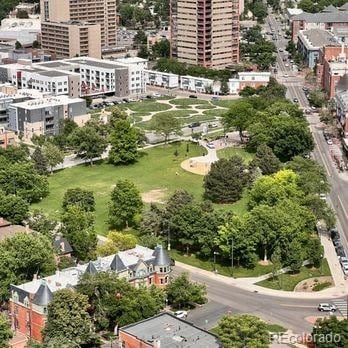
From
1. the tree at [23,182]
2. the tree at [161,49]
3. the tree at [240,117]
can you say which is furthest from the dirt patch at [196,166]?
the tree at [161,49]

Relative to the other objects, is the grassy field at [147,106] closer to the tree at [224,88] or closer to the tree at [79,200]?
the tree at [224,88]

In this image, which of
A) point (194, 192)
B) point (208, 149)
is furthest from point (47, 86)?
point (194, 192)

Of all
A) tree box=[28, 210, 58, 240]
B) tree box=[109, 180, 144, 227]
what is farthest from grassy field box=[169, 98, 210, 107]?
tree box=[28, 210, 58, 240]

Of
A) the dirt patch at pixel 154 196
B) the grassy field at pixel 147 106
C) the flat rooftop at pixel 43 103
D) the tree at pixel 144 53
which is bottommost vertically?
the dirt patch at pixel 154 196

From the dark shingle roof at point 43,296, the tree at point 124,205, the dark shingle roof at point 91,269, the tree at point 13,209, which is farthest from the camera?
the tree at point 124,205

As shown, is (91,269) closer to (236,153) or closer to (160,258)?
(160,258)

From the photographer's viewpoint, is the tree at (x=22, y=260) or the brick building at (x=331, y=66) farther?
the brick building at (x=331, y=66)

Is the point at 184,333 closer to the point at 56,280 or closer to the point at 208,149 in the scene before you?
the point at 56,280
